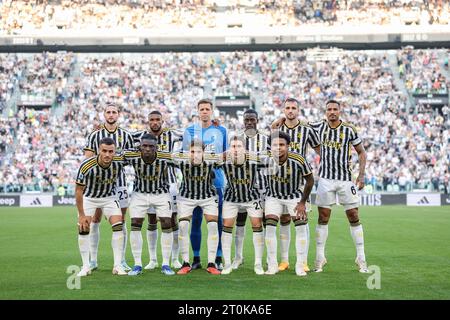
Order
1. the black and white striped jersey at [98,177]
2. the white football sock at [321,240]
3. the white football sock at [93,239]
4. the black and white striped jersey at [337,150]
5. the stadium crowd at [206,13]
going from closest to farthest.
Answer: the black and white striped jersey at [98,177]
the white football sock at [321,240]
the black and white striped jersey at [337,150]
the white football sock at [93,239]
the stadium crowd at [206,13]

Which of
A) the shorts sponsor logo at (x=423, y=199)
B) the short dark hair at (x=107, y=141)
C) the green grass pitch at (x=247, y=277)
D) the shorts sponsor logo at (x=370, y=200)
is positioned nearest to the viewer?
the green grass pitch at (x=247, y=277)

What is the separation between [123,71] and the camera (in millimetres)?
43844

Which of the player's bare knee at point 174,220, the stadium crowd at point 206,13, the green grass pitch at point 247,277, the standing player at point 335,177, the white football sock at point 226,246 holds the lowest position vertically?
the green grass pitch at point 247,277

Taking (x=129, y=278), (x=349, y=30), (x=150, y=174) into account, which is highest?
(x=349, y=30)

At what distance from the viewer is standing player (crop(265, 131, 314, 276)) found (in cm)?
979

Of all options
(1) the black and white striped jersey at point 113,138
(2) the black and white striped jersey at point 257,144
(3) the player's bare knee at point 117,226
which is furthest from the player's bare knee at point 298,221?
(1) the black and white striped jersey at point 113,138

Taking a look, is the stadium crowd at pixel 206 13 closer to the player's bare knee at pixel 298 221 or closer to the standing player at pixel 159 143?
the standing player at pixel 159 143

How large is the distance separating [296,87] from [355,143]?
3198 centimetres

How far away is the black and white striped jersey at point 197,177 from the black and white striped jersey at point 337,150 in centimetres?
174

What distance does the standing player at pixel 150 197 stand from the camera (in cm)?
1009

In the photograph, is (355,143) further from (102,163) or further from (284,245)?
(102,163)

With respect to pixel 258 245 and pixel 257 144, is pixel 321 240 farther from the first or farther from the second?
pixel 257 144

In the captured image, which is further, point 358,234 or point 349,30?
point 349,30

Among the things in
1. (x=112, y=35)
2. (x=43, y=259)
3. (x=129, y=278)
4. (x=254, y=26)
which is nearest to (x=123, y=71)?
(x=112, y=35)
